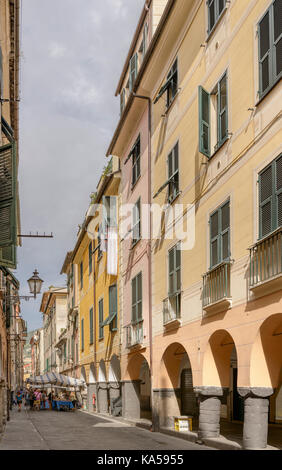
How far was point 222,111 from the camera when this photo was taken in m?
17.2

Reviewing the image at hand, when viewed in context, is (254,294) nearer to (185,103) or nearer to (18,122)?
(185,103)

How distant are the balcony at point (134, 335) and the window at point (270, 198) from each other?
11777mm

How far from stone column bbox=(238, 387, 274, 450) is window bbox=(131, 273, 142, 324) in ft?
36.6

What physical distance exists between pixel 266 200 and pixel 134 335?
13643 mm

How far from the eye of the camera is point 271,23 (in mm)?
14180

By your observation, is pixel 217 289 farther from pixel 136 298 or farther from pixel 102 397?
pixel 102 397

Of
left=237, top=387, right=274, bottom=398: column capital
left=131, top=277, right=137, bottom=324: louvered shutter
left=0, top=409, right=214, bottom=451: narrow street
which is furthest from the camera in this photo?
left=131, top=277, right=137, bottom=324: louvered shutter

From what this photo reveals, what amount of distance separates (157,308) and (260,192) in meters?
9.61

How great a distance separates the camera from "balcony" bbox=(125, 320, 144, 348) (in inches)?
1004

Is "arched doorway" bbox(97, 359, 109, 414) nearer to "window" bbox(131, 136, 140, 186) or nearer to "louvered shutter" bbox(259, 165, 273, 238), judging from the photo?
"window" bbox(131, 136, 140, 186)

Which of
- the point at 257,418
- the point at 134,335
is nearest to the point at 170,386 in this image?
the point at 134,335

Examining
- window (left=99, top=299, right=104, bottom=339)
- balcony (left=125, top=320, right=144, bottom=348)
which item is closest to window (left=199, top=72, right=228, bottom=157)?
balcony (left=125, top=320, right=144, bottom=348)

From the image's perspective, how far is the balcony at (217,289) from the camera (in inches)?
635

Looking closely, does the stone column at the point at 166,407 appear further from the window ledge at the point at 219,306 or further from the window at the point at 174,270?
the window ledge at the point at 219,306
